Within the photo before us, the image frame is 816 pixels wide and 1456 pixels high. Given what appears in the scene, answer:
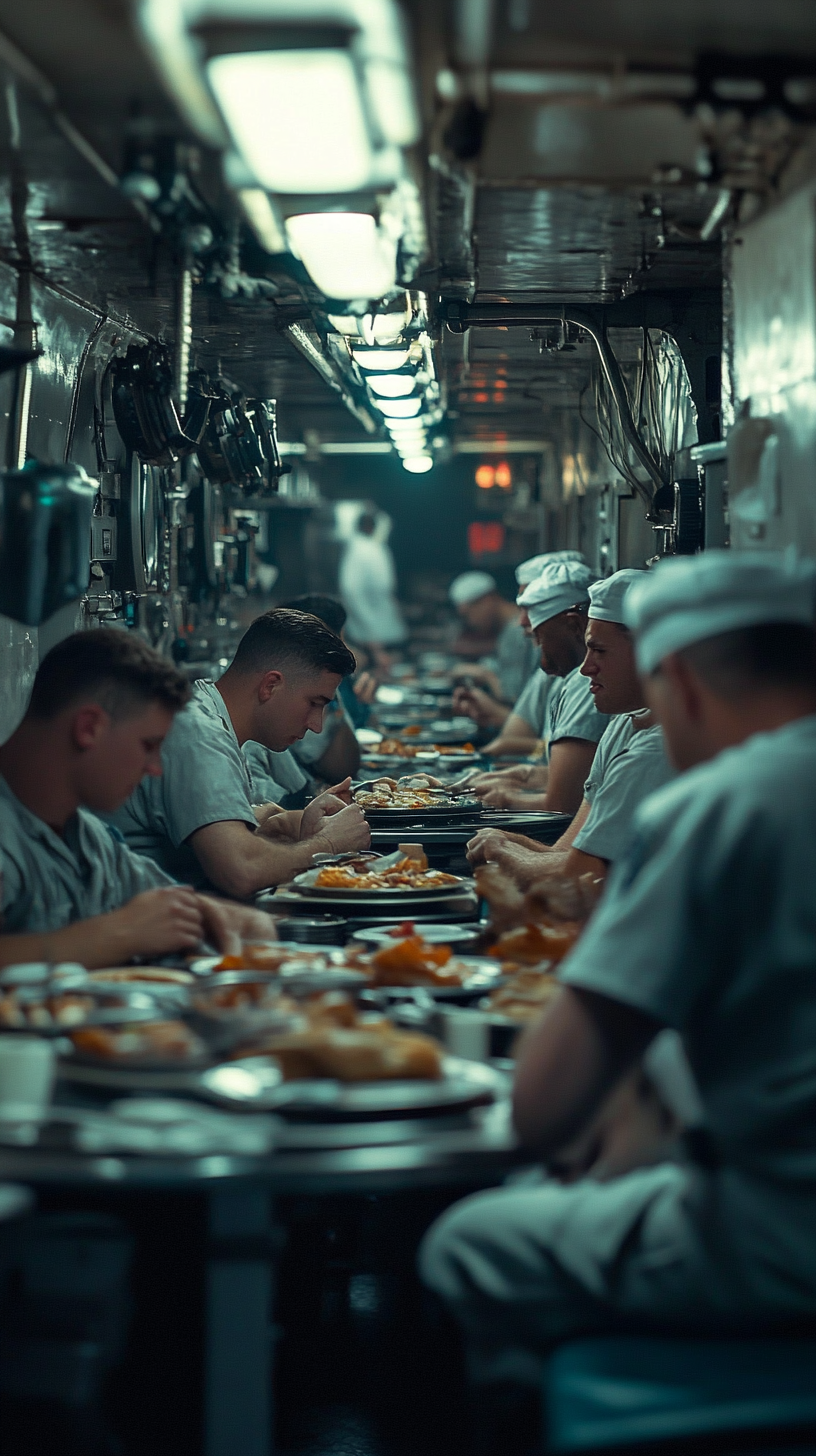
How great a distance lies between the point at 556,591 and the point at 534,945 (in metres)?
3.38

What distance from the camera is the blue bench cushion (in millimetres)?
1708

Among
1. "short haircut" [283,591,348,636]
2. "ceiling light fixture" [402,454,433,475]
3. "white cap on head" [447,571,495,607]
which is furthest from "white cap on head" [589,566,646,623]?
"white cap on head" [447,571,495,607]

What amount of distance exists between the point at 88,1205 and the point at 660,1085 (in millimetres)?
1064

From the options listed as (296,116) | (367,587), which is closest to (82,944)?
(296,116)

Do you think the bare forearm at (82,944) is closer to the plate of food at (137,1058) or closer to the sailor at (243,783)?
the plate of food at (137,1058)

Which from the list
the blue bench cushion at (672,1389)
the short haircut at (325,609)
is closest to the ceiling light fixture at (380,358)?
the short haircut at (325,609)

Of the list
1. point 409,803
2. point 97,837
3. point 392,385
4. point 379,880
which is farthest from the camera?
point 392,385

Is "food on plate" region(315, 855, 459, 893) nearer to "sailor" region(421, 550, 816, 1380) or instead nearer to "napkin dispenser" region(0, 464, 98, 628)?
"napkin dispenser" region(0, 464, 98, 628)

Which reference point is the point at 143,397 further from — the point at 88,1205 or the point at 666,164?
the point at 88,1205

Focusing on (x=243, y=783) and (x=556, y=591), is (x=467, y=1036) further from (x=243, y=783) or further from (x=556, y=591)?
(x=556, y=591)

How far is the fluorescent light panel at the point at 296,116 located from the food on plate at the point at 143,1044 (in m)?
1.51

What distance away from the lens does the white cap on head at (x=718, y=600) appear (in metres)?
1.95

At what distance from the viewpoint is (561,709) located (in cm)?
580

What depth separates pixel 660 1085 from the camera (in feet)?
6.84
